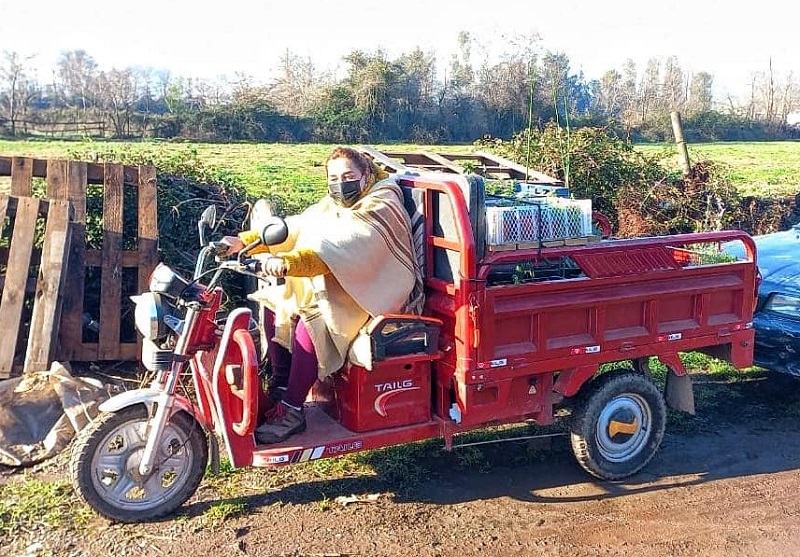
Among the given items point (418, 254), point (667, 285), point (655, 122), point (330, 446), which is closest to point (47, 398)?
point (330, 446)

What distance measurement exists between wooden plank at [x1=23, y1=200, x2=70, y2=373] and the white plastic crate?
3.38 m

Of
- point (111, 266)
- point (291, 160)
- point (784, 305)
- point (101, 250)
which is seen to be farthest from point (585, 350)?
point (291, 160)

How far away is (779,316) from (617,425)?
212cm

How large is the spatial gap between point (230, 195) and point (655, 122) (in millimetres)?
19109

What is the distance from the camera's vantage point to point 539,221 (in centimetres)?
443

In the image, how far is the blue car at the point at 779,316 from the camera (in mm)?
6008

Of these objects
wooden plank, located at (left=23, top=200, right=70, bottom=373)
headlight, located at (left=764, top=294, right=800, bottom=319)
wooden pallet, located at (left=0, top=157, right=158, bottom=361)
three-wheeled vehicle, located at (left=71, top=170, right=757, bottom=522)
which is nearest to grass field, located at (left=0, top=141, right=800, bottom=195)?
wooden pallet, located at (left=0, top=157, right=158, bottom=361)

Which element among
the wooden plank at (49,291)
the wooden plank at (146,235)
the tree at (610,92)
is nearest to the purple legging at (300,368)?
the wooden plank at (49,291)

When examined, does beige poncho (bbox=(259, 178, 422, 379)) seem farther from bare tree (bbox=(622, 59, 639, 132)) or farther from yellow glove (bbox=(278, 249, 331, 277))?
bare tree (bbox=(622, 59, 639, 132))

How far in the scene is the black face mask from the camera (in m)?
4.42

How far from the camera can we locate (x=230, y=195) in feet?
24.7

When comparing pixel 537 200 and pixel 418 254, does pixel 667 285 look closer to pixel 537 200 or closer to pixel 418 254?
pixel 537 200

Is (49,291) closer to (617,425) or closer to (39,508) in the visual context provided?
(39,508)

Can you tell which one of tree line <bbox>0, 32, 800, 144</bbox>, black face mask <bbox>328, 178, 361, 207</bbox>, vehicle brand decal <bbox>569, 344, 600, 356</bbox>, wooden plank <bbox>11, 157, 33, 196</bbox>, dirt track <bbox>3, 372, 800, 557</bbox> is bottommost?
dirt track <bbox>3, 372, 800, 557</bbox>
